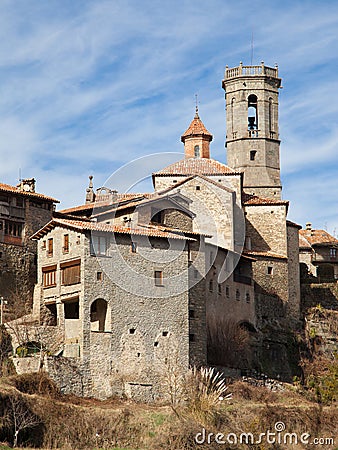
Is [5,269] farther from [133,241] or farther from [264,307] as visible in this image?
[264,307]

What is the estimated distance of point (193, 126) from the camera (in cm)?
7800

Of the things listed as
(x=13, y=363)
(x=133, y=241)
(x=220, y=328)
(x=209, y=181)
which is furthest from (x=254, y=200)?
(x=13, y=363)

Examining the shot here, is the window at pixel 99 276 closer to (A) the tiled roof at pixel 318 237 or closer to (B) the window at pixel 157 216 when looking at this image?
(B) the window at pixel 157 216

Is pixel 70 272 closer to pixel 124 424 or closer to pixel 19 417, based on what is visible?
pixel 124 424

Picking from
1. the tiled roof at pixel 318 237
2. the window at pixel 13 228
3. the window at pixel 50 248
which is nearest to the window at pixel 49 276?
the window at pixel 50 248

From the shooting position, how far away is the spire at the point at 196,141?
7656 centimetres

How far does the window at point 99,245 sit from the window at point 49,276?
3.37 metres

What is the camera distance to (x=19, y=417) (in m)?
46.3

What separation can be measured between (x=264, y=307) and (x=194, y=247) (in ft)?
38.4

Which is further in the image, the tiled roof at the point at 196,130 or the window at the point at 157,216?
the tiled roof at the point at 196,130

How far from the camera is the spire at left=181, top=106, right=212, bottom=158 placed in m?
76.6

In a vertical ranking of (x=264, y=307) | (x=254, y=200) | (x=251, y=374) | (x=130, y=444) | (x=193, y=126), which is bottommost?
(x=130, y=444)

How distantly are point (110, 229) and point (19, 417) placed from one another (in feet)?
40.1

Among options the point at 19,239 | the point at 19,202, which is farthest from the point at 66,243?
the point at 19,202
